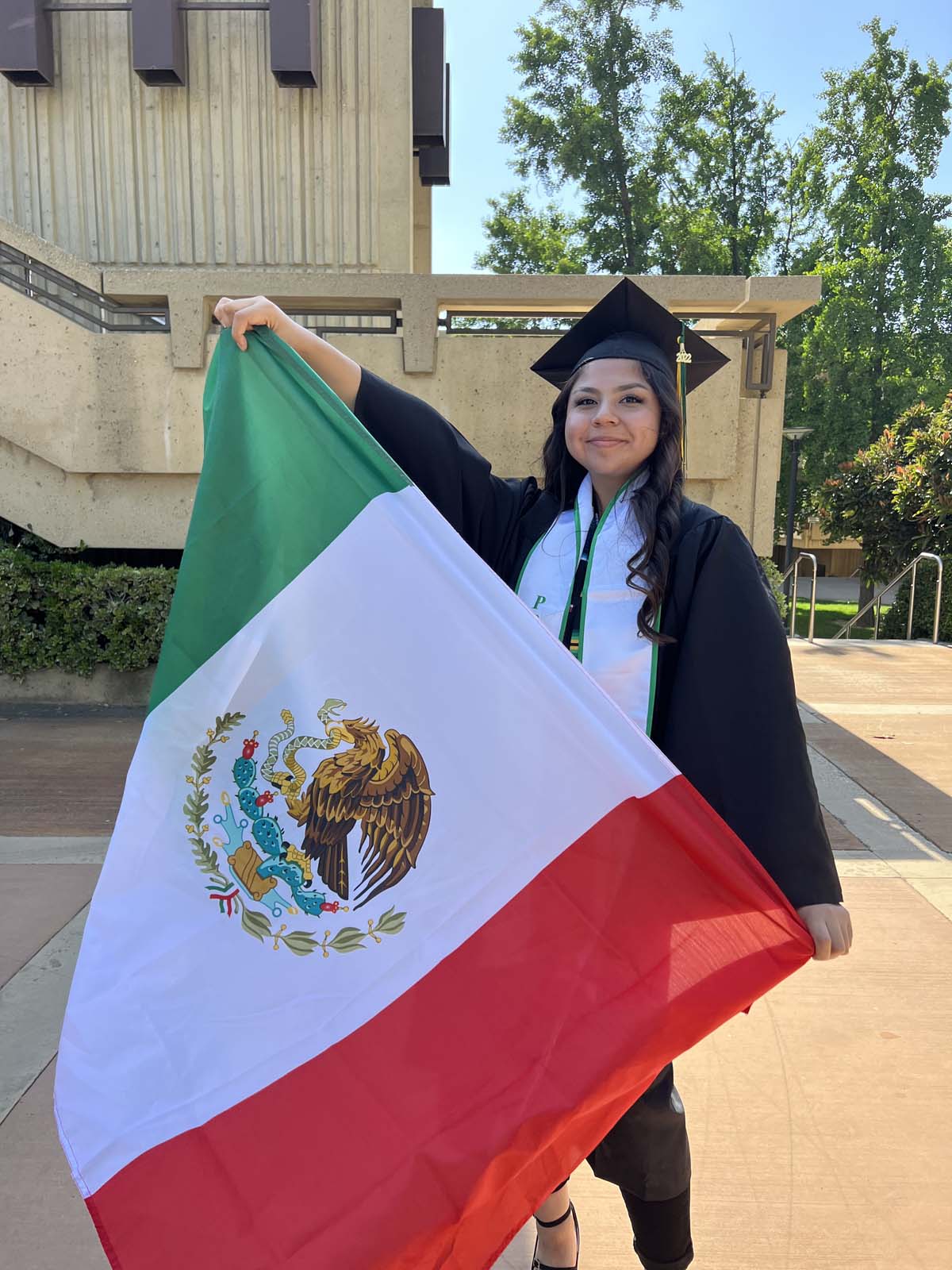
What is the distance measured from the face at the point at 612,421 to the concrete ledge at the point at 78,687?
5.41 metres

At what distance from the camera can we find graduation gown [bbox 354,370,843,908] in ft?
5.67

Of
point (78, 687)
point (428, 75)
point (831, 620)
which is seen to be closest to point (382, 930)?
point (78, 687)

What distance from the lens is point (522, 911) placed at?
166 centimetres

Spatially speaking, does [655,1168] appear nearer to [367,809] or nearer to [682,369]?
[367,809]

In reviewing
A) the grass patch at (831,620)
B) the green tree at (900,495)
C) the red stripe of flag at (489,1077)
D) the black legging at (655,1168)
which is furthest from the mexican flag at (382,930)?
the grass patch at (831,620)

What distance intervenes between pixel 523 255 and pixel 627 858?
2612 cm

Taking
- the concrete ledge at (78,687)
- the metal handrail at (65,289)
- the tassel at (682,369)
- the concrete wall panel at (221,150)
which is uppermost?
the concrete wall panel at (221,150)

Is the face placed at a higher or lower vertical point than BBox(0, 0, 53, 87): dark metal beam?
lower

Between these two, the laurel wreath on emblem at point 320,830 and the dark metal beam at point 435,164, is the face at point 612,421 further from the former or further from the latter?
the dark metal beam at point 435,164

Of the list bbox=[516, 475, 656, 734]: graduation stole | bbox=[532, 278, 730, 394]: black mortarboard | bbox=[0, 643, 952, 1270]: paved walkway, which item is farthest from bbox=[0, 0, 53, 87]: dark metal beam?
bbox=[516, 475, 656, 734]: graduation stole

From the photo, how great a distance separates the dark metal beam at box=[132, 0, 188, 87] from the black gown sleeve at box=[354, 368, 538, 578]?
764 centimetres

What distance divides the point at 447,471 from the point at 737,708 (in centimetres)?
85

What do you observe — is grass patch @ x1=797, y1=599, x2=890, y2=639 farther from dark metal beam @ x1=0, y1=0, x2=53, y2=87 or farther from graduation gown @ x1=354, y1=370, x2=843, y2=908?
graduation gown @ x1=354, y1=370, x2=843, y2=908

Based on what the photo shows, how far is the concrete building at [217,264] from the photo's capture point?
6.41 m
